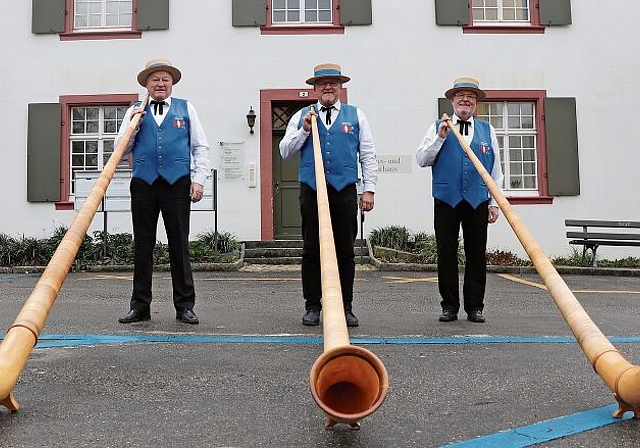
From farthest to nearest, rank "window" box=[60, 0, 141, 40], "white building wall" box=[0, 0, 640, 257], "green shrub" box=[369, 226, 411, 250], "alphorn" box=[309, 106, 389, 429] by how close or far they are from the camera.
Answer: "window" box=[60, 0, 141, 40] → "white building wall" box=[0, 0, 640, 257] → "green shrub" box=[369, 226, 411, 250] → "alphorn" box=[309, 106, 389, 429]

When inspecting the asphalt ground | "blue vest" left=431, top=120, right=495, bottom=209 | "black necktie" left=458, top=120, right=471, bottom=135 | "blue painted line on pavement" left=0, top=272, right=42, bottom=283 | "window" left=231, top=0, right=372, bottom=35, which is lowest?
the asphalt ground

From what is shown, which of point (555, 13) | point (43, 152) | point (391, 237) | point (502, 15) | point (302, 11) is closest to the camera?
point (391, 237)

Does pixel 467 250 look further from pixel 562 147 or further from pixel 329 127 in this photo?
pixel 562 147

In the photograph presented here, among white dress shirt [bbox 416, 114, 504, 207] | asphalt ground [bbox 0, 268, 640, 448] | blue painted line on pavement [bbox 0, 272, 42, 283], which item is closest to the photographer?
asphalt ground [bbox 0, 268, 640, 448]

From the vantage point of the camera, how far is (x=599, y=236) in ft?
39.0

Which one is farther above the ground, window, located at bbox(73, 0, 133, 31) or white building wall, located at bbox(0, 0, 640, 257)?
window, located at bbox(73, 0, 133, 31)

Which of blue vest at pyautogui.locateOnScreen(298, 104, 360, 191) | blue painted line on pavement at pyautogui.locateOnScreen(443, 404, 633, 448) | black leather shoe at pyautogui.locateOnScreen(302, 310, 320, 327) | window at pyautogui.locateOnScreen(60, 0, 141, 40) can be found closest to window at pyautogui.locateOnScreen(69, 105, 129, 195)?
window at pyautogui.locateOnScreen(60, 0, 141, 40)

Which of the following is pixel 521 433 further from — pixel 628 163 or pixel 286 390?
pixel 628 163

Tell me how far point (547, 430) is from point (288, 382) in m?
1.21

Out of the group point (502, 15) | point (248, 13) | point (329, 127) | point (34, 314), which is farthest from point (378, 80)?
point (34, 314)

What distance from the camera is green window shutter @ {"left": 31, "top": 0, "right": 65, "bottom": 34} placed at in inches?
519

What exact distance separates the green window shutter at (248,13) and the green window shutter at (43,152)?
370 centimetres

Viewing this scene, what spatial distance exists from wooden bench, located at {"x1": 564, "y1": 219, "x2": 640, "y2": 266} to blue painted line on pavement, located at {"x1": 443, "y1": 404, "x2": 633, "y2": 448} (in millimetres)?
9576

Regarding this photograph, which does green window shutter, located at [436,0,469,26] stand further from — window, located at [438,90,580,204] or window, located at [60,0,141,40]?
window, located at [60,0,141,40]
